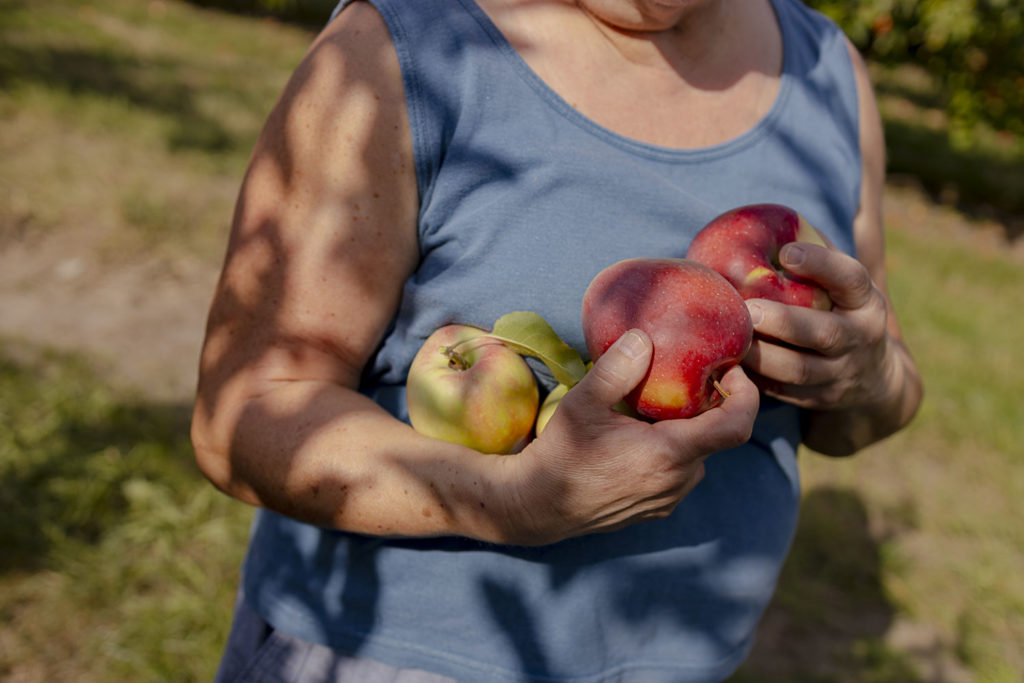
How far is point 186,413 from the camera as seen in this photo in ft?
10.2

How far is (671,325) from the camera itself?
109 cm

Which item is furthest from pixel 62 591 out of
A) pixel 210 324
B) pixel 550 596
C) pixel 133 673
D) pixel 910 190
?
pixel 910 190

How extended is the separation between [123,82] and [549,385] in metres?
5.96

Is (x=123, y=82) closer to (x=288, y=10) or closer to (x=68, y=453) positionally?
(x=68, y=453)

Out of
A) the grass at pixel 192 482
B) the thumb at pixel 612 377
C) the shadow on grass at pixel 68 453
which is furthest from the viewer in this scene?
the shadow on grass at pixel 68 453

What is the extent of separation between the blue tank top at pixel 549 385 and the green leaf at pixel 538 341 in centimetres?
5

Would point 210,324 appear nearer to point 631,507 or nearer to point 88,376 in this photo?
point 631,507

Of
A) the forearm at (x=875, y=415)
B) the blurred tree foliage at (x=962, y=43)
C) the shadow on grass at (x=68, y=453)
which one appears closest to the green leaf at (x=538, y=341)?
the forearm at (x=875, y=415)

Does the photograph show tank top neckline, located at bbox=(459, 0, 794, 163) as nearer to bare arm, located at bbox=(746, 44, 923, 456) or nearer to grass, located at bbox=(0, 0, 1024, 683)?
bare arm, located at bbox=(746, 44, 923, 456)

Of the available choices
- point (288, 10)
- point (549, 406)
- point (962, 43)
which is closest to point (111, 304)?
point (549, 406)

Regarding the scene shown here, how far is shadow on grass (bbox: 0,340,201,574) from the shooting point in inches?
98.4

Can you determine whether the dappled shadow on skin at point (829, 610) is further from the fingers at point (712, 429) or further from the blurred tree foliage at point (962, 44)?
the blurred tree foliage at point (962, 44)

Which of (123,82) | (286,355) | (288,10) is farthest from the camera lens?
(288,10)

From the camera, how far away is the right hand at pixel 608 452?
946 mm
